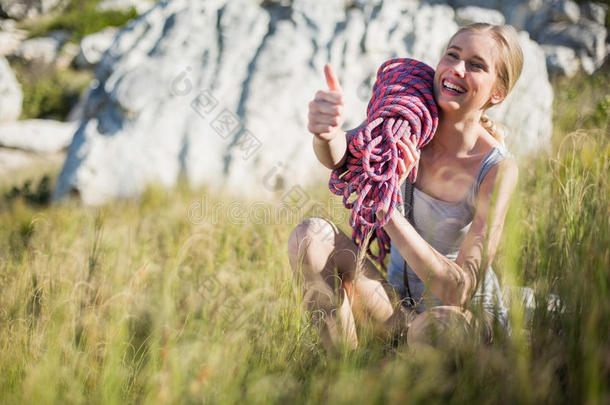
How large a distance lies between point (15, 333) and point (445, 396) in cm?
140

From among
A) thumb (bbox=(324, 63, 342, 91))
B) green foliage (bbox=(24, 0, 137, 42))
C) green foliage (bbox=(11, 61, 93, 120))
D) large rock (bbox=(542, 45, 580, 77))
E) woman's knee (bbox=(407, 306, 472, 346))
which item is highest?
green foliage (bbox=(24, 0, 137, 42))

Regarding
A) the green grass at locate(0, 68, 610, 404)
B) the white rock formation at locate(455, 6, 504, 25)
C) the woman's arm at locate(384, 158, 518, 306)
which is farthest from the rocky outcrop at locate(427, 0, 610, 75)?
the woman's arm at locate(384, 158, 518, 306)

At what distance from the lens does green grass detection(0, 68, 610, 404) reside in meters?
1.10

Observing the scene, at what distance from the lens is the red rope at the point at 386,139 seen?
150 cm

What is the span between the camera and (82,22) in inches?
485

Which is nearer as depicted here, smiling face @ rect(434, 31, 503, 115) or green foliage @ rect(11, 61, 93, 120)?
smiling face @ rect(434, 31, 503, 115)

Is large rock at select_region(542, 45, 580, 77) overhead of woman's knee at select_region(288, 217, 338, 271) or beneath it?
overhead

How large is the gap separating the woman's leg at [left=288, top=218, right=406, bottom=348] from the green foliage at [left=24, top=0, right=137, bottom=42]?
12295 millimetres

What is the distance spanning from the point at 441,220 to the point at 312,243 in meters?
0.51

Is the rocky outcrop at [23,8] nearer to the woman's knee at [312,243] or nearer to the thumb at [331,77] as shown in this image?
the woman's knee at [312,243]

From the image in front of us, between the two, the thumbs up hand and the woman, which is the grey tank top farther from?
the thumbs up hand

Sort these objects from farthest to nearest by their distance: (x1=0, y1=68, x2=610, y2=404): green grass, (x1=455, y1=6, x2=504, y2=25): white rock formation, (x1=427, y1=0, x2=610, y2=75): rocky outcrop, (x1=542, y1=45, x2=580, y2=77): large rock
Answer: (x1=427, y1=0, x2=610, y2=75): rocky outcrop, (x1=542, y1=45, x2=580, y2=77): large rock, (x1=455, y1=6, x2=504, y2=25): white rock formation, (x1=0, y1=68, x2=610, y2=404): green grass

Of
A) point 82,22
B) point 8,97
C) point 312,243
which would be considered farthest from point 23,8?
point 312,243

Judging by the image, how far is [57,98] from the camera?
9406mm
